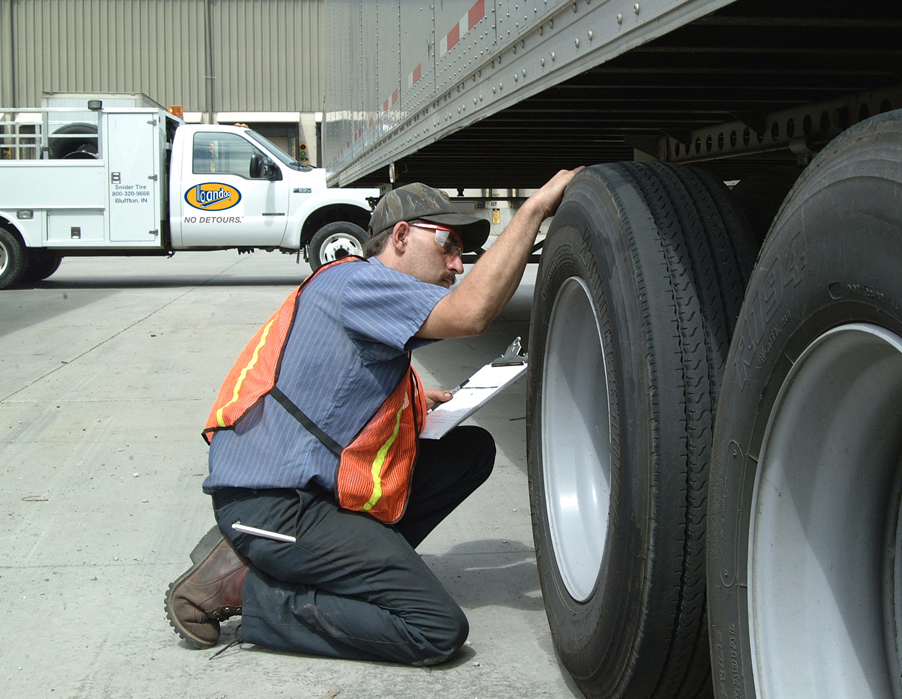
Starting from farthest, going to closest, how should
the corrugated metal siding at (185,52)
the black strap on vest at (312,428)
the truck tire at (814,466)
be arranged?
1. the corrugated metal siding at (185,52)
2. the black strap on vest at (312,428)
3. the truck tire at (814,466)

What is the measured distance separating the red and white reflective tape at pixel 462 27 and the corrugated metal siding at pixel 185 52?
28488 millimetres

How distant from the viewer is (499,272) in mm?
2605

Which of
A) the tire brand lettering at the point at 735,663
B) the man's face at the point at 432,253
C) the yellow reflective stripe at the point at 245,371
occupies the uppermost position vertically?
the man's face at the point at 432,253

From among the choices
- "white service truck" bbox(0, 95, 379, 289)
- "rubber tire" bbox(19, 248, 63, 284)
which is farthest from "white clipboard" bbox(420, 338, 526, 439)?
"rubber tire" bbox(19, 248, 63, 284)

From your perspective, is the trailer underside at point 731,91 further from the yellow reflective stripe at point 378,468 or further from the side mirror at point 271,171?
the side mirror at point 271,171

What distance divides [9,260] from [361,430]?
11.3 meters

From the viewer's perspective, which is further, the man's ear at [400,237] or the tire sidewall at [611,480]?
the man's ear at [400,237]

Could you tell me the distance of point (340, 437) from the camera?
2.84 metres

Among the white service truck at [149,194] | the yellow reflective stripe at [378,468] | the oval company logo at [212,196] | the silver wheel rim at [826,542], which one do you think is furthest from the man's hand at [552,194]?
the oval company logo at [212,196]

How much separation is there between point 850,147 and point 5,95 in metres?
33.5

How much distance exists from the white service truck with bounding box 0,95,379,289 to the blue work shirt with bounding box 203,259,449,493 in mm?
9698

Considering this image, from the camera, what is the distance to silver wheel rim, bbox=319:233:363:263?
13258 millimetres

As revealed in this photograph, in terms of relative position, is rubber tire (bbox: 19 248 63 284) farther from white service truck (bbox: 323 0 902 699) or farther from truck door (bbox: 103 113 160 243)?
white service truck (bbox: 323 0 902 699)

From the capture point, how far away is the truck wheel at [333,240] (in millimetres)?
13211
